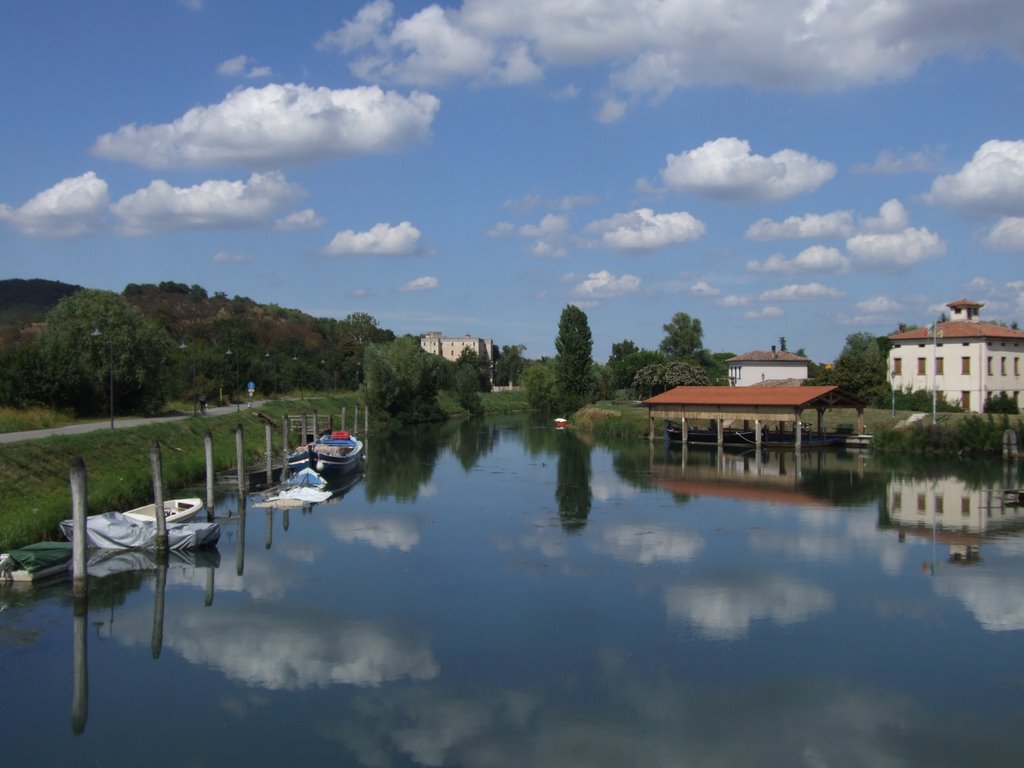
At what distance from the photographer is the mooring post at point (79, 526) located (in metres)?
17.1

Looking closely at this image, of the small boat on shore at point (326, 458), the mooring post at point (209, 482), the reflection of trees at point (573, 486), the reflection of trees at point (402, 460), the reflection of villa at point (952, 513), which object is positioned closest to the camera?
the reflection of villa at point (952, 513)

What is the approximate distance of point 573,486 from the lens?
36.3m

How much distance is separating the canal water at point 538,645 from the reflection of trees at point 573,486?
1.67 feet

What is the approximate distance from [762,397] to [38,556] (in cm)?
3982

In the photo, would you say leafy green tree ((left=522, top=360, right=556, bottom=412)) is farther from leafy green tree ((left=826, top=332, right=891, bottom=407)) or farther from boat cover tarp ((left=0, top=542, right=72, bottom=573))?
boat cover tarp ((left=0, top=542, right=72, bottom=573))

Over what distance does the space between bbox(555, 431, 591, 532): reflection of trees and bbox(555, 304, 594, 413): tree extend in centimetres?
2163

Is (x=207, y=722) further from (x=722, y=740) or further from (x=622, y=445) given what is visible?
(x=622, y=445)

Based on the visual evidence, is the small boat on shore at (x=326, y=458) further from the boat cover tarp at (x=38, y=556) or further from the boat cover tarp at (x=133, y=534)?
the boat cover tarp at (x=38, y=556)

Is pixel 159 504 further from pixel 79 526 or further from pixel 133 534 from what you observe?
pixel 79 526

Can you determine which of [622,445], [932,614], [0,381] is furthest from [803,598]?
[622,445]

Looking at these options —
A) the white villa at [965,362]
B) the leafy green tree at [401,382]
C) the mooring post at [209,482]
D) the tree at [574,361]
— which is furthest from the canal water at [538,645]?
the tree at [574,361]

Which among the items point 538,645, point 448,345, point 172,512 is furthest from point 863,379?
point 448,345

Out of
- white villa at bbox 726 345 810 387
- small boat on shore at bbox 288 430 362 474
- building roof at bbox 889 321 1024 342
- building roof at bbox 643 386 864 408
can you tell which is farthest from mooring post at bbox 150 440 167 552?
white villa at bbox 726 345 810 387

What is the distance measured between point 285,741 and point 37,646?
611 centimetres
